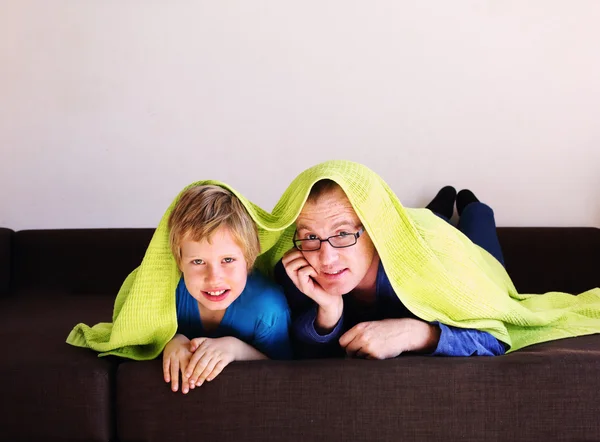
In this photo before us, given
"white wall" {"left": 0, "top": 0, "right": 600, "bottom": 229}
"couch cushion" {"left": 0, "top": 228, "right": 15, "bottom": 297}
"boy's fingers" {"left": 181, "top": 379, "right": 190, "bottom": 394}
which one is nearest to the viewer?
"boy's fingers" {"left": 181, "top": 379, "right": 190, "bottom": 394}

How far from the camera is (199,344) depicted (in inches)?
60.0

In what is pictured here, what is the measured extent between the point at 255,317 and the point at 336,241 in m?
0.26

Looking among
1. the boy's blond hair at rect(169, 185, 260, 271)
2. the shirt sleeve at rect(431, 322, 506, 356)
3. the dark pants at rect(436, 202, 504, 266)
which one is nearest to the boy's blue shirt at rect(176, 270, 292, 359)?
the boy's blond hair at rect(169, 185, 260, 271)

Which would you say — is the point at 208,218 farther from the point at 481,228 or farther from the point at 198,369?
the point at 481,228

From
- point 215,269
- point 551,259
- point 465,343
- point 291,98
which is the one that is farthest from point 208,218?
point 551,259

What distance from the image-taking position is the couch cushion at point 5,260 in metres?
2.63

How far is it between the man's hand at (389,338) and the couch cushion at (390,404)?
0.08 metres

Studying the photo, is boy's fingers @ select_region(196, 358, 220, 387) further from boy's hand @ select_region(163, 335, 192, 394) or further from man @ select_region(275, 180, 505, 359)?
man @ select_region(275, 180, 505, 359)

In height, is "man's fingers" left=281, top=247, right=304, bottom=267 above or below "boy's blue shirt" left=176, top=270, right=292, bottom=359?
above

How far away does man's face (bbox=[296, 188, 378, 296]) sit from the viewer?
5.09 feet

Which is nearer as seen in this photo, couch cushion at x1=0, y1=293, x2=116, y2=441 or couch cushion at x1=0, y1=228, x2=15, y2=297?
couch cushion at x1=0, y1=293, x2=116, y2=441

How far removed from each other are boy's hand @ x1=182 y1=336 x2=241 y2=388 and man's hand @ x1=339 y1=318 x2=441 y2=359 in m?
0.25

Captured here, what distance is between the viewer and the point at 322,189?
61.4 inches

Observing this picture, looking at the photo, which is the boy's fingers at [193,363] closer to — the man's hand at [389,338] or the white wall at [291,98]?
the man's hand at [389,338]
